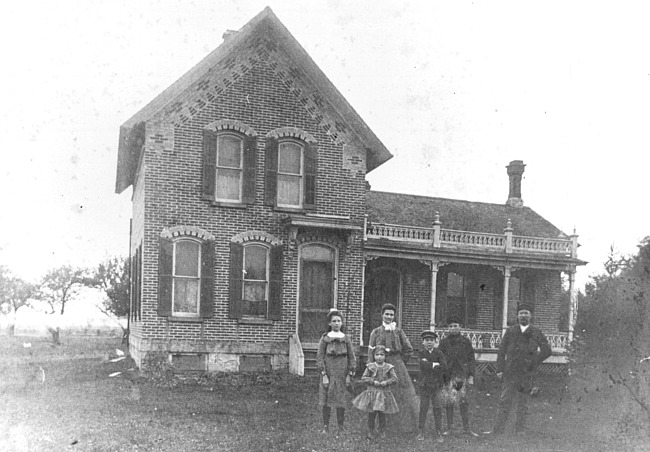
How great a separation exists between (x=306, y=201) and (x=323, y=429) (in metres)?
8.27

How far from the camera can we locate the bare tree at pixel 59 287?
5978 centimetres

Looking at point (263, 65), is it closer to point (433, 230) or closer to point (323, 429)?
point (433, 230)

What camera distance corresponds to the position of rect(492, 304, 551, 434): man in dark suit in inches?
390

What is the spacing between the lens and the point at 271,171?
17.2 m

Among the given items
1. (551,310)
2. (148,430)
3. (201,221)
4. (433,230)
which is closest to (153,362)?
(201,221)

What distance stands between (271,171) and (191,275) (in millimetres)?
3201

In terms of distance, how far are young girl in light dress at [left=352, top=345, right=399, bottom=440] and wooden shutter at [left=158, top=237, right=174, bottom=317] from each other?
785cm

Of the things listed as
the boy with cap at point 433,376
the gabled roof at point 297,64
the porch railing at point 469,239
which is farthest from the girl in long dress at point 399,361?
the porch railing at point 469,239

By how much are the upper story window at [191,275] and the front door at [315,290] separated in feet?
8.00

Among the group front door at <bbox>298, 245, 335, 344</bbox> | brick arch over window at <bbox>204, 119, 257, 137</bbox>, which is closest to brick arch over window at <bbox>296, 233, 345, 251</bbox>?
front door at <bbox>298, 245, 335, 344</bbox>

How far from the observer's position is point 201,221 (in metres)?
16.6

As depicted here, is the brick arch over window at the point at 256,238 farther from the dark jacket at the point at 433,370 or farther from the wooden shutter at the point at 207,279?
the dark jacket at the point at 433,370

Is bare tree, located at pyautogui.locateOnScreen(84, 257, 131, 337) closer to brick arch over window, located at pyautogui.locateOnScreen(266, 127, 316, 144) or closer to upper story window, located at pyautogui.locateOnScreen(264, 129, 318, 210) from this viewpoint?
upper story window, located at pyautogui.locateOnScreen(264, 129, 318, 210)

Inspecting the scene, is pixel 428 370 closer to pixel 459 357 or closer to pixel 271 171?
pixel 459 357
